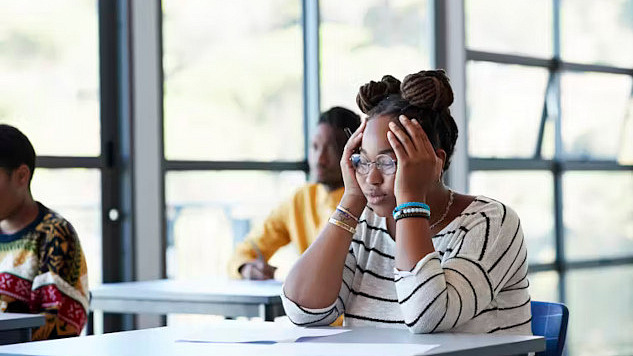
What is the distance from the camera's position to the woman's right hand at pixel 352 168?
7.09 feet

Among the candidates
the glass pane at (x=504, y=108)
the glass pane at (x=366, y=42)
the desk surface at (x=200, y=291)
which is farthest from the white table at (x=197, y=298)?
the glass pane at (x=504, y=108)

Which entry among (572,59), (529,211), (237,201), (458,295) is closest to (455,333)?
(458,295)

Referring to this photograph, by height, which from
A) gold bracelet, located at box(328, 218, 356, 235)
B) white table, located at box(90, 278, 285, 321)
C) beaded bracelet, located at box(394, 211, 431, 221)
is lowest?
white table, located at box(90, 278, 285, 321)

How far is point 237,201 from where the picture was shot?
486 cm

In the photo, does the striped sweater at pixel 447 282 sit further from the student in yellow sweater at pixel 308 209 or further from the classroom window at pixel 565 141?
the classroom window at pixel 565 141

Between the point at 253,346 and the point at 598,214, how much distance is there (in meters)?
5.52

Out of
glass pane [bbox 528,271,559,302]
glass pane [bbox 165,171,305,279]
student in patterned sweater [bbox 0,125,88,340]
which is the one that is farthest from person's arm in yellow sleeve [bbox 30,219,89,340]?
glass pane [bbox 528,271,559,302]

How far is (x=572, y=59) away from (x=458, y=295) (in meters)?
5.05

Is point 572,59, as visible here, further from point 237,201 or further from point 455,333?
point 455,333

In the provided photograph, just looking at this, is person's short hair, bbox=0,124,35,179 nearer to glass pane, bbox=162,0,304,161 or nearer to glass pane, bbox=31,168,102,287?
glass pane, bbox=31,168,102,287

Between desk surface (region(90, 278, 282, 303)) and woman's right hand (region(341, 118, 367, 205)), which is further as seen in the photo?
desk surface (region(90, 278, 282, 303))

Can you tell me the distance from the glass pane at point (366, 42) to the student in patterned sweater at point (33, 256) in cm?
238

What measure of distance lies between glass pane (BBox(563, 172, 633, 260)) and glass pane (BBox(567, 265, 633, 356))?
0.48ft

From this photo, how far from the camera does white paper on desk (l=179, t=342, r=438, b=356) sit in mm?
1707
